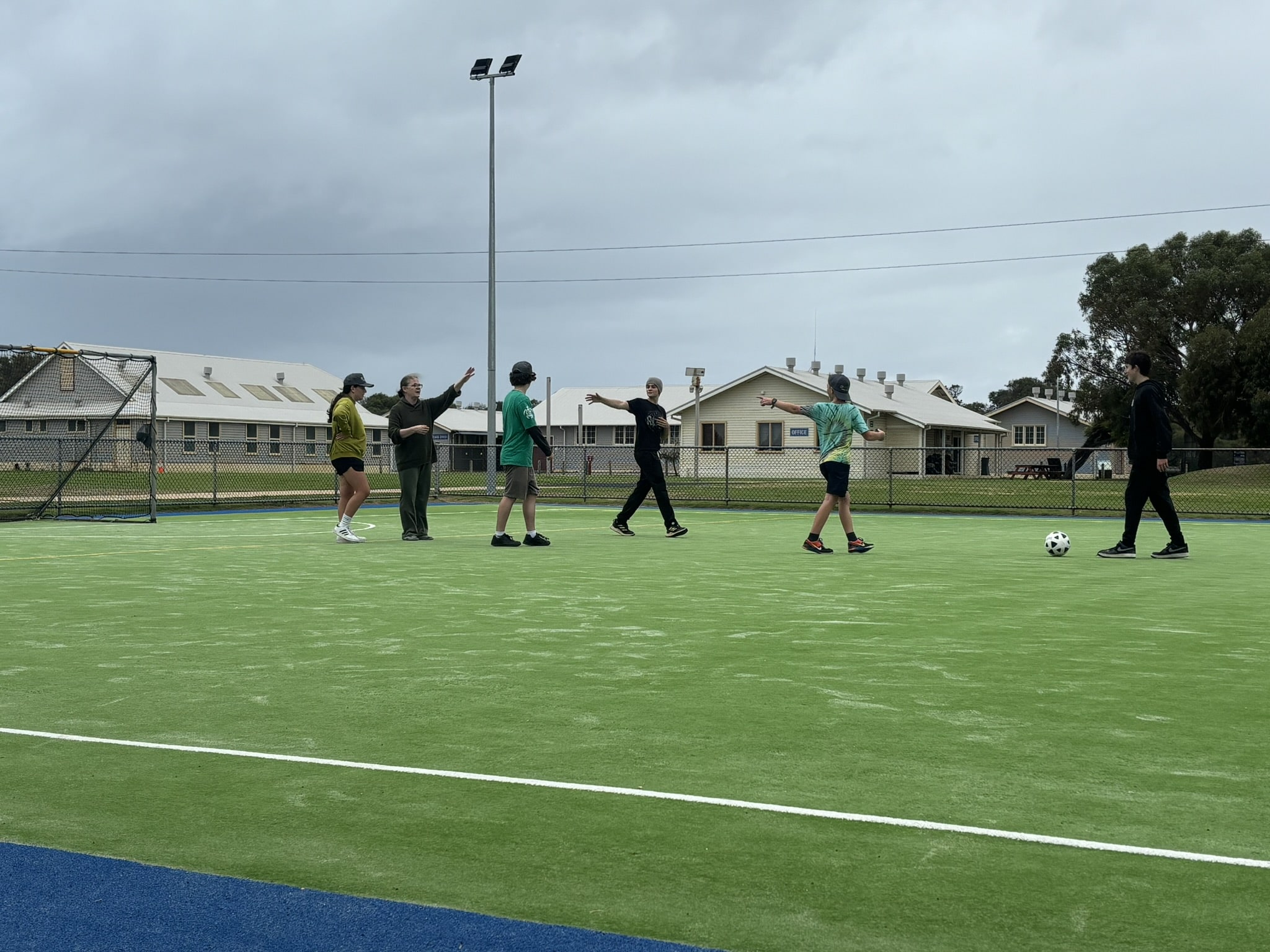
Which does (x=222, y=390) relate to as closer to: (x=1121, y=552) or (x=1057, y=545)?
(x=1057, y=545)

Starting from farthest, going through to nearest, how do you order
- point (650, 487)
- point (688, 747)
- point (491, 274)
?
point (491, 274), point (650, 487), point (688, 747)

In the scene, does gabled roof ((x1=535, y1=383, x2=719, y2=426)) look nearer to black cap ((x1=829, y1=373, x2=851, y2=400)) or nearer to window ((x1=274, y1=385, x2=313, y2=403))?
window ((x1=274, y1=385, x2=313, y2=403))

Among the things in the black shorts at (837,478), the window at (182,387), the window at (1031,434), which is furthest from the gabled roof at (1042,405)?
the black shorts at (837,478)

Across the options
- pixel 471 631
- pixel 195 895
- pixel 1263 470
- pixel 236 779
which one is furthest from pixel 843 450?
pixel 1263 470

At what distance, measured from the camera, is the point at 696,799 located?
4238mm

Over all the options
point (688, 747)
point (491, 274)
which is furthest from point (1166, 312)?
point (688, 747)

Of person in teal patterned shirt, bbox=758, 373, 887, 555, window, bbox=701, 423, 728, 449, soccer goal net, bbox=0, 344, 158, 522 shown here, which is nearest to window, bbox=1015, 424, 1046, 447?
window, bbox=701, 423, 728, 449

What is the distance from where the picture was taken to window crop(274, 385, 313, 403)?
7519cm

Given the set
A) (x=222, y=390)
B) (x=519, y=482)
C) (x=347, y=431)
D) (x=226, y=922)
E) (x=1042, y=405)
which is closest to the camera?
(x=226, y=922)

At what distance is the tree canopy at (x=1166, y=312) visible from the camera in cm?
6419

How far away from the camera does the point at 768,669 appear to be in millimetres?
6680

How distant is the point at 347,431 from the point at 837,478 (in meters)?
5.93

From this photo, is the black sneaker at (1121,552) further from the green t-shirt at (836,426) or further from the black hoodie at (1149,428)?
the green t-shirt at (836,426)

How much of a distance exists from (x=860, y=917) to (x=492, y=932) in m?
0.95
